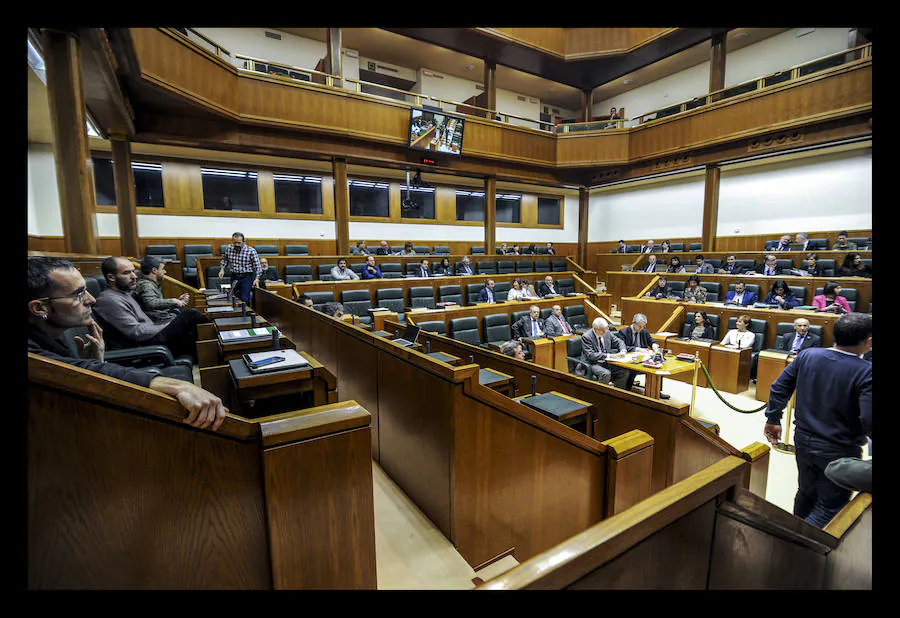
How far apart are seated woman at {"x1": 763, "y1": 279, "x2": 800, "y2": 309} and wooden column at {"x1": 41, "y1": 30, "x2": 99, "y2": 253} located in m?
5.57

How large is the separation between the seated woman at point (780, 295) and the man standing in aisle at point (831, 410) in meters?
3.00

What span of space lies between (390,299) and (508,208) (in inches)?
214

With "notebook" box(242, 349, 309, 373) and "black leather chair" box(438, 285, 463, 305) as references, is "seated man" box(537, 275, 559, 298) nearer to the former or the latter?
"black leather chair" box(438, 285, 463, 305)

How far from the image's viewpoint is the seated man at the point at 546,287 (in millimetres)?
5254

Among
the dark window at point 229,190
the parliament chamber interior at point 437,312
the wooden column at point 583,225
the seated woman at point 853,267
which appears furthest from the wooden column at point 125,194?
the wooden column at point 583,225

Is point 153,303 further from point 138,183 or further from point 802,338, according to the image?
point 138,183

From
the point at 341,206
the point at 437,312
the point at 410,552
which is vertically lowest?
the point at 410,552

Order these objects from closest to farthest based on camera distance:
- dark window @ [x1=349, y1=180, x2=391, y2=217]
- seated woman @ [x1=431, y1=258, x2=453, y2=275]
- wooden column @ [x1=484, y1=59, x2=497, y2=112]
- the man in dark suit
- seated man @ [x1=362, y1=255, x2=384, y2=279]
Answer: the man in dark suit < seated man @ [x1=362, y1=255, x2=384, y2=279] < seated woman @ [x1=431, y1=258, x2=453, y2=275] < wooden column @ [x1=484, y1=59, x2=497, y2=112] < dark window @ [x1=349, y1=180, x2=391, y2=217]

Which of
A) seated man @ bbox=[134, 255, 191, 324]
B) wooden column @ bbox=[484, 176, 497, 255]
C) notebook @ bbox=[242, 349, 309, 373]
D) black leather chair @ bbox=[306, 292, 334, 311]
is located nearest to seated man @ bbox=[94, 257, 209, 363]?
seated man @ bbox=[134, 255, 191, 324]

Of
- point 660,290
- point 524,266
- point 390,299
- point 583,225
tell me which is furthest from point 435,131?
point 583,225

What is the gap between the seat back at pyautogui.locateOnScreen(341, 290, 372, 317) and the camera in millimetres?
3829

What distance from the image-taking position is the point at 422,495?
4.02 feet

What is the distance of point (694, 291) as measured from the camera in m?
4.48

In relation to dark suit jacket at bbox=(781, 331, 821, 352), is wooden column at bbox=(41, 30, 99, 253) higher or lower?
higher
